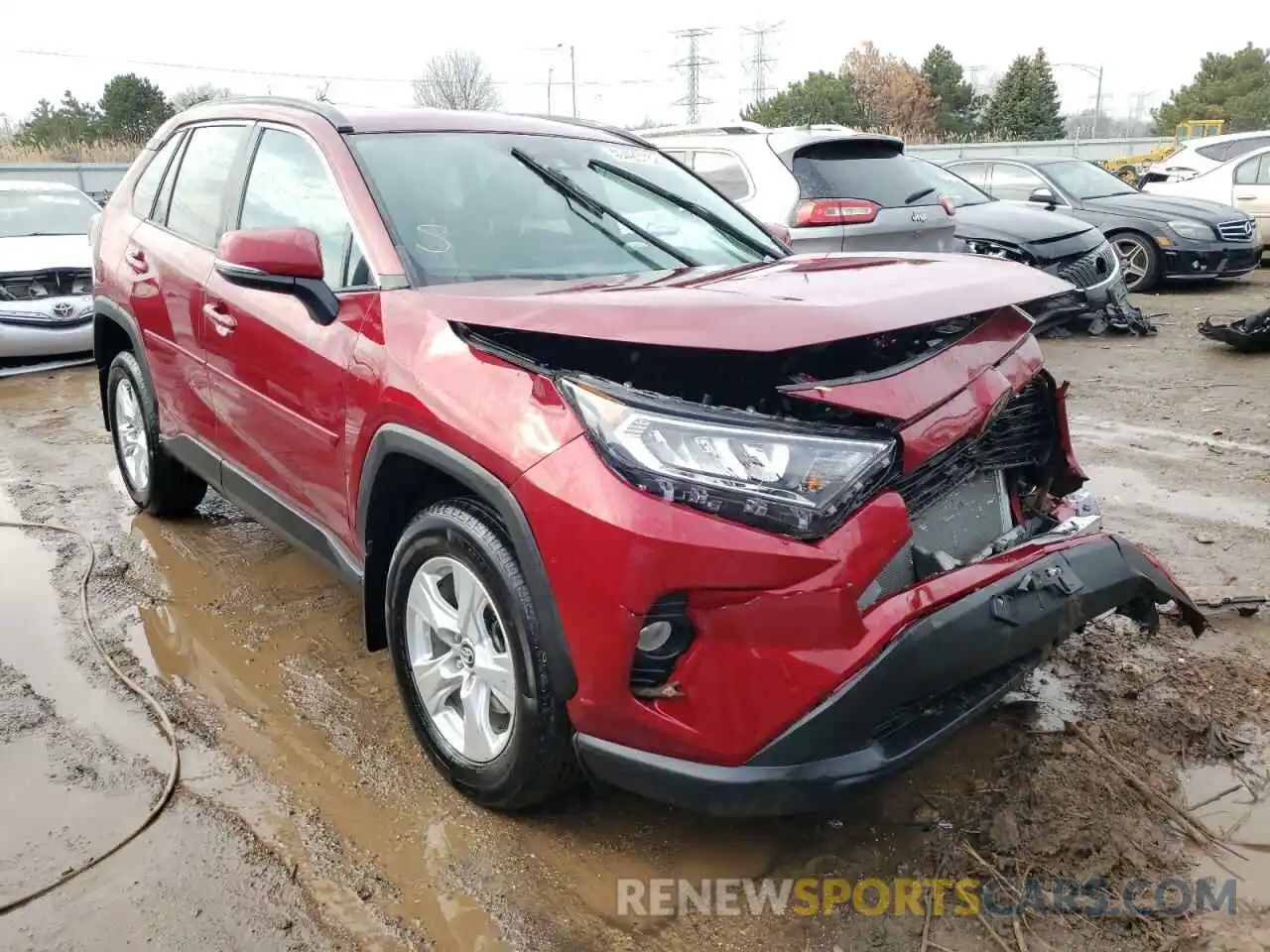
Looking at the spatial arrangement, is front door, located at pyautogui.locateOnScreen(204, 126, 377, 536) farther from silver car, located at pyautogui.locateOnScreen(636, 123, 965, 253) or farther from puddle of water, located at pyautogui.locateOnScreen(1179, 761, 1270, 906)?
silver car, located at pyautogui.locateOnScreen(636, 123, 965, 253)

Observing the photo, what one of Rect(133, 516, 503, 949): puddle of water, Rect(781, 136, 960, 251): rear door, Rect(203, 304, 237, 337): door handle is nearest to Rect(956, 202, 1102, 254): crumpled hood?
Rect(781, 136, 960, 251): rear door

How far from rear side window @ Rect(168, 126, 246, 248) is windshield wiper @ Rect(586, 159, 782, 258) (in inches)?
53.3

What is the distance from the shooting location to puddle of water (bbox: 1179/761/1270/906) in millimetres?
2318

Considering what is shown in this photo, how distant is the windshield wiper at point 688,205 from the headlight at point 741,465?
1.62 metres

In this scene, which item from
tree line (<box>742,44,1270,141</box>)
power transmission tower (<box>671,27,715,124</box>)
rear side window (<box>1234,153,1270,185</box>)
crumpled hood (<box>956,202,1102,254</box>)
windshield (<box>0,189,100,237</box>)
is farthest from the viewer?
power transmission tower (<box>671,27,715,124</box>)

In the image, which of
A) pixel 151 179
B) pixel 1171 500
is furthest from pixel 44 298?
pixel 1171 500

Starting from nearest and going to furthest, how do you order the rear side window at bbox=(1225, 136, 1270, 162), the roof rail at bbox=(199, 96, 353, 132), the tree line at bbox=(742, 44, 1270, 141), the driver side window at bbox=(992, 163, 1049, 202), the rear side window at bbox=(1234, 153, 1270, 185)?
the roof rail at bbox=(199, 96, 353, 132) < the driver side window at bbox=(992, 163, 1049, 202) < the rear side window at bbox=(1234, 153, 1270, 185) < the rear side window at bbox=(1225, 136, 1270, 162) < the tree line at bbox=(742, 44, 1270, 141)

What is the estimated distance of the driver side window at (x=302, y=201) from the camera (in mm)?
2926

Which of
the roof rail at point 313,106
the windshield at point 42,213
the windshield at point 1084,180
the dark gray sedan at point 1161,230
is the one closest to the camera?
the roof rail at point 313,106

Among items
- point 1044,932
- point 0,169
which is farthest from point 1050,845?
point 0,169

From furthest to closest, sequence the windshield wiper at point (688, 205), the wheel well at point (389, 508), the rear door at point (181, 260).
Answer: the rear door at point (181, 260) → the windshield wiper at point (688, 205) → the wheel well at point (389, 508)

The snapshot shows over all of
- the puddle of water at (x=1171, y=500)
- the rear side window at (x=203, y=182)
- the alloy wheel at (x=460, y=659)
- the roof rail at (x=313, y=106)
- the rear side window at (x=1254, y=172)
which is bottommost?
the puddle of water at (x=1171, y=500)

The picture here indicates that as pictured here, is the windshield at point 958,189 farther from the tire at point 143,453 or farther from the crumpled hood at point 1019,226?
the tire at point 143,453

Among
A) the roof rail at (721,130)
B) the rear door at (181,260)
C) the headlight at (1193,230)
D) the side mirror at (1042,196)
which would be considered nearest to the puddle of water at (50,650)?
the rear door at (181,260)
